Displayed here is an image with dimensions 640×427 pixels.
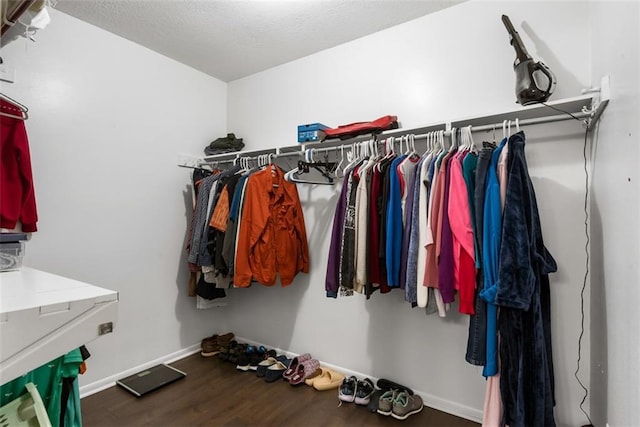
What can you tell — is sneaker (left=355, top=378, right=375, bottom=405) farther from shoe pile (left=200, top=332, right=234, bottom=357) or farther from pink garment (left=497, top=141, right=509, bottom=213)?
pink garment (left=497, top=141, right=509, bottom=213)

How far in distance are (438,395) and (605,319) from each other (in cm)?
109

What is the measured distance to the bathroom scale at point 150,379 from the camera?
222 cm

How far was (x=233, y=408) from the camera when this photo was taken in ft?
6.67

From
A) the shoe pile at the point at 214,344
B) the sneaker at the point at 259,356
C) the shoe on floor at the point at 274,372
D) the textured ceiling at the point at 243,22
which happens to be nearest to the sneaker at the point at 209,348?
the shoe pile at the point at 214,344

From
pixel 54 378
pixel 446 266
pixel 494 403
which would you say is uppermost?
pixel 446 266

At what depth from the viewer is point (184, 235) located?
9.28 feet

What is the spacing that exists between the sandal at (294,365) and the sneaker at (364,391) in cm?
48

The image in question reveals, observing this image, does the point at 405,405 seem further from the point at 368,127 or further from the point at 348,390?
the point at 368,127

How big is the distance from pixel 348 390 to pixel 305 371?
386 millimetres

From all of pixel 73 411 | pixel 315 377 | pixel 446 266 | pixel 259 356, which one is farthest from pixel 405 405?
pixel 73 411

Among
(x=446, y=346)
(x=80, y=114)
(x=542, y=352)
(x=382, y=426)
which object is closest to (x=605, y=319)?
(x=542, y=352)

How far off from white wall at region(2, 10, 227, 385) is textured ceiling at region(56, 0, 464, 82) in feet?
0.65

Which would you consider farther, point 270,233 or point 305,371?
point 305,371

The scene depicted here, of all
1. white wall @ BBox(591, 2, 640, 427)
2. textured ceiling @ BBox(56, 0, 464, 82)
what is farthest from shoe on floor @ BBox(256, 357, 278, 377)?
textured ceiling @ BBox(56, 0, 464, 82)
